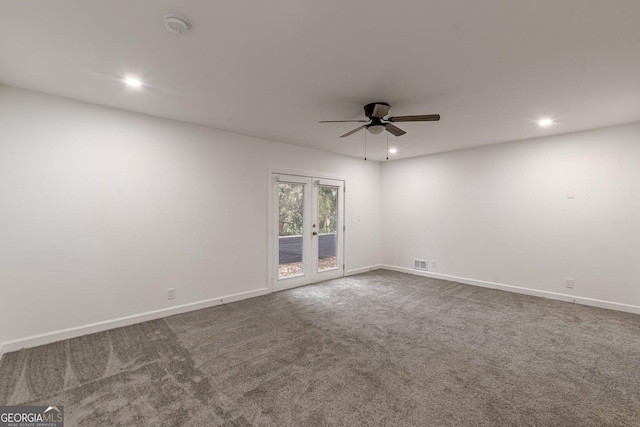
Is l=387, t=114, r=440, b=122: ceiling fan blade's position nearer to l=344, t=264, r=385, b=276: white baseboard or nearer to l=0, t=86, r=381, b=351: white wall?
l=0, t=86, r=381, b=351: white wall

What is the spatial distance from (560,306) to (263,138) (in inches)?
206

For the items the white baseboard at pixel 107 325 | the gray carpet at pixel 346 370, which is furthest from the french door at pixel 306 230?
the gray carpet at pixel 346 370

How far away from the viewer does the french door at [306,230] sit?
15.9 ft

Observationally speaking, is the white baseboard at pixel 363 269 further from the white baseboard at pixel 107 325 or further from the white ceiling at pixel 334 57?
the white ceiling at pixel 334 57

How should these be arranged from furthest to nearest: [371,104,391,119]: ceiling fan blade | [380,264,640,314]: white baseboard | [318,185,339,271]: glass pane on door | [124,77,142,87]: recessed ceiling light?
[318,185,339,271]: glass pane on door, [380,264,640,314]: white baseboard, [371,104,391,119]: ceiling fan blade, [124,77,142,87]: recessed ceiling light

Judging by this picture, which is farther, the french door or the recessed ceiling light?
the french door

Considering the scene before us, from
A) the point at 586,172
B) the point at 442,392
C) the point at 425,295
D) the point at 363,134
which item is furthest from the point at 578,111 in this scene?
the point at 442,392

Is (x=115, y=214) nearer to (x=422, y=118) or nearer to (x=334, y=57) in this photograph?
(x=334, y=57)

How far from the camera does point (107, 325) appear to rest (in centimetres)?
319

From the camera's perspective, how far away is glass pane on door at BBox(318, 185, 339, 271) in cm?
546

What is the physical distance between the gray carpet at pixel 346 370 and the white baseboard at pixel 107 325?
4.4 inches

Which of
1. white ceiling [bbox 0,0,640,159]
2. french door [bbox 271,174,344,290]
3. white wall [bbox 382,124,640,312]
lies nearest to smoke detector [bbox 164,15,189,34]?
white ceiling [bbox 0,0,640,159]

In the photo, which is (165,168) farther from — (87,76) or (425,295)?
(425,295)

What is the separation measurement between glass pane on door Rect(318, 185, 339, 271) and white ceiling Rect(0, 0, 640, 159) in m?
2.22
